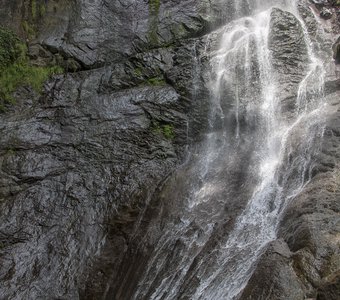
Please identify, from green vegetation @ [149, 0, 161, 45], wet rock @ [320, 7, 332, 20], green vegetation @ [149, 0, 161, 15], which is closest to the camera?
green vegetation @ [149, 0, 161, 45]

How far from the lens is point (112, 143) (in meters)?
10.7

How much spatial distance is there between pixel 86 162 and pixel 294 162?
522cm

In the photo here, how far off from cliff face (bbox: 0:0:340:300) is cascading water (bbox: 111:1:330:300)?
385mm

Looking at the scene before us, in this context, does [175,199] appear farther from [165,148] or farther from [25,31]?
[25,31]

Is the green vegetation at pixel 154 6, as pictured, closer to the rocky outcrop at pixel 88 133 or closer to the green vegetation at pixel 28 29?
the rocky outcrop at pixel 88 133

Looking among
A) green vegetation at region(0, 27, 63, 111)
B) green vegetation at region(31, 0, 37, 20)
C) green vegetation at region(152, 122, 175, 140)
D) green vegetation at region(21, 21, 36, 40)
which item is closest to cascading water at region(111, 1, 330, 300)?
green vegetation at region(152, 122, 175, 140)

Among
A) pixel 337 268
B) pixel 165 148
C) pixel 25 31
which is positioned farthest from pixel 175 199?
pixel 25 31

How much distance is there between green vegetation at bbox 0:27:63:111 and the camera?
455 inches

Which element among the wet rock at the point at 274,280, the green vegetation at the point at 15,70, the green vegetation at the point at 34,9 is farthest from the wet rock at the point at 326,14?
the wet rock at the point at 274,280

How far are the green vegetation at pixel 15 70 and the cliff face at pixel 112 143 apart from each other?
27cm

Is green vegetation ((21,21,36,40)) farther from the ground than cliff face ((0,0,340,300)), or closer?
farther from the ground

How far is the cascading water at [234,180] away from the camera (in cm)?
712

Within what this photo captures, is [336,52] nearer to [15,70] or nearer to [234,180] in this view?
[234,180]

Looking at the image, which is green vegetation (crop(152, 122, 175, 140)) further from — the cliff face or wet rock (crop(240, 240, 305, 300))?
wet rock (crop(240, 240, 305, 300))
